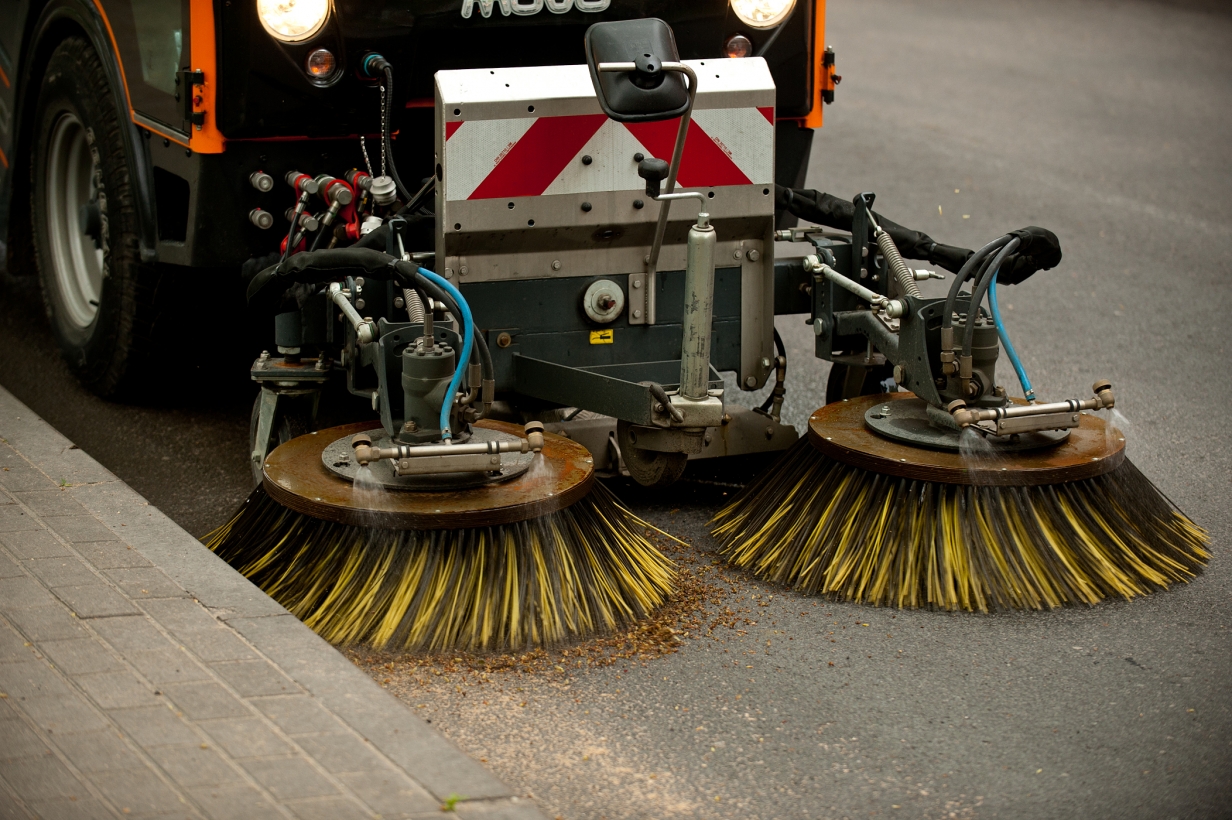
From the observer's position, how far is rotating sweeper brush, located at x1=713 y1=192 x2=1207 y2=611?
3.55 meters

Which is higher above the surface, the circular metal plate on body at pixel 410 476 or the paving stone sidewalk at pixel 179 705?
the circular metal plate on body at pixel 410 476

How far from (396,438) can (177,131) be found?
1.21 metres

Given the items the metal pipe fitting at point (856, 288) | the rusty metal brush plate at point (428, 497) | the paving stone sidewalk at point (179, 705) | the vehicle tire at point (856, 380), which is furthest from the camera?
the vehicle tire at point (856, 380)

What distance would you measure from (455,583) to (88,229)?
2134 millimetres

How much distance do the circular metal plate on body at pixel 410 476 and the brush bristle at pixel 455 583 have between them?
0.11 metres

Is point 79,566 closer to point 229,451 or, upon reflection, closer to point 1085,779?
point 229,451

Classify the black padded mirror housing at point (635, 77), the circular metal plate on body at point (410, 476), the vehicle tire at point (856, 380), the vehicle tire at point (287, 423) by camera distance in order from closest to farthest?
the circular metal plate on body at point (410, 476), the black padded mirror housing at point (635, 77), the vehicle tire at point (287, 423), the vehicle tire at point (856, 380)

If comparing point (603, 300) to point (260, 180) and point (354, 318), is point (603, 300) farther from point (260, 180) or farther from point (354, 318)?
point (260, 180)

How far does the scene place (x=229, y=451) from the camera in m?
4.74

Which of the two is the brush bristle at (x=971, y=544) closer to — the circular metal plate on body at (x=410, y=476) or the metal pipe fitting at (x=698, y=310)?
the metal pipe fitting at (x=698, y=310)

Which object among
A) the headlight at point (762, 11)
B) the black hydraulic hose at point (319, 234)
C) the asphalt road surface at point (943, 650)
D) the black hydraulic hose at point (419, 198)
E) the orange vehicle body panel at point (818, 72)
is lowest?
the asphalt road surface at point (943, 650)

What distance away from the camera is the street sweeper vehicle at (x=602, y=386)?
3354mm

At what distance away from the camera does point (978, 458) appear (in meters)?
3.61

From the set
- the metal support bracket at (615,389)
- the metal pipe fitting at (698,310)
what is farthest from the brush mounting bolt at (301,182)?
the metal pipe fitting at (698,310)
